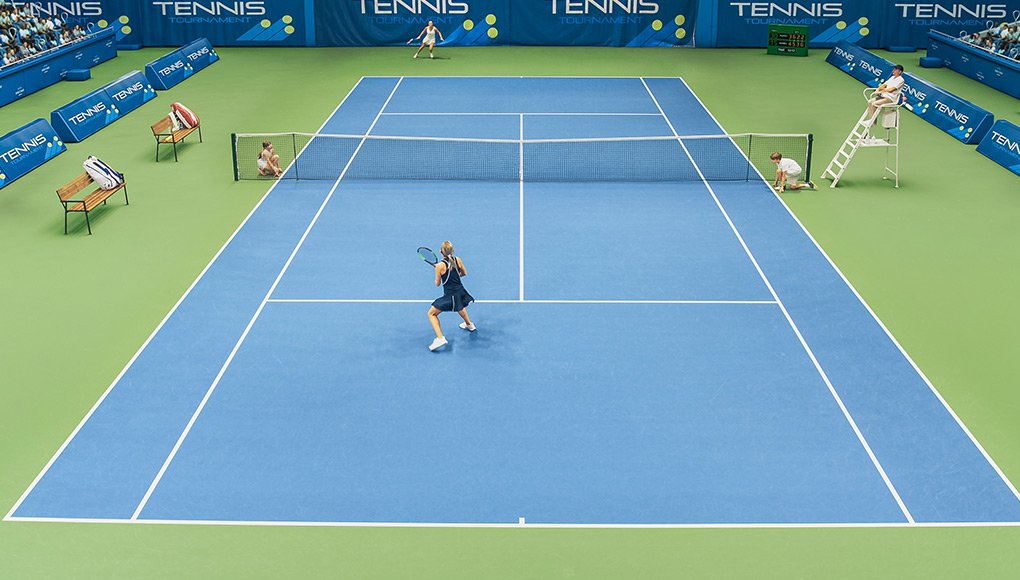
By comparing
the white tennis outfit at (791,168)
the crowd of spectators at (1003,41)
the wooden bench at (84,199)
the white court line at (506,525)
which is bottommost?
the white court line at (506,525)

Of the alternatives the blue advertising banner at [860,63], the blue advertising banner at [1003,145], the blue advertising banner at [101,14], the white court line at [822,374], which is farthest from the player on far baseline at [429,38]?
the blue advertising banner at [1003,145]

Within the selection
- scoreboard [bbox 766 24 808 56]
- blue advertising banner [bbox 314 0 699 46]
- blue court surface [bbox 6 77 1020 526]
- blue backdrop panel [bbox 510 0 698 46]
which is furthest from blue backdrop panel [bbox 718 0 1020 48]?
blue court surface [bbox 6 77 1020 526]

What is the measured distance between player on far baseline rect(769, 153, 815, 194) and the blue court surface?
3.94ft

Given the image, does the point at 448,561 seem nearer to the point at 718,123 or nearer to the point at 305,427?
the point at 305,427

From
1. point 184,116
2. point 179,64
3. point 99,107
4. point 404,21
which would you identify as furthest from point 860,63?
point 99,107

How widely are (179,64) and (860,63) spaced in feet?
70.1

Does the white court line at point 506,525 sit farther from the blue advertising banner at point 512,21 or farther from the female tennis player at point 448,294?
the blue advertising banner at point 512,21

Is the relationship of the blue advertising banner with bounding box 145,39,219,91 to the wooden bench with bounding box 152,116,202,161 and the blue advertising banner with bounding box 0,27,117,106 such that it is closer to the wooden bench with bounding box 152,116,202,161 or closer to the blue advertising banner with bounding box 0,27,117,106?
the blue advertising banner with bounding box 0,27,117,106

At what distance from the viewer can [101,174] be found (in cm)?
1806

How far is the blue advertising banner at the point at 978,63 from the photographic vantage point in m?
27.6

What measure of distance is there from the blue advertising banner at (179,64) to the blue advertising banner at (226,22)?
227 cm

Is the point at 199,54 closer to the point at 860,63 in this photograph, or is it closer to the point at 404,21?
the point at 404,21

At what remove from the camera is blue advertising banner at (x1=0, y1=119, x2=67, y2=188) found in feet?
65.9

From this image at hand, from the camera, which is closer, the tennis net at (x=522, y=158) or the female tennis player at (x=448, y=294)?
the female tennis player at (x=448, y=294)
